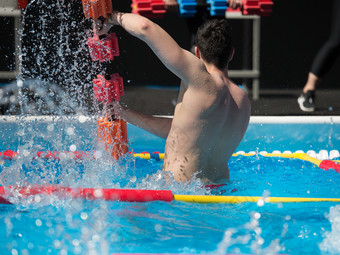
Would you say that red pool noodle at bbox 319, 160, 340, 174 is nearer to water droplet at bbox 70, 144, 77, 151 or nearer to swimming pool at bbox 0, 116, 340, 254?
swimming pool at bbox 0, 116, 340, 254

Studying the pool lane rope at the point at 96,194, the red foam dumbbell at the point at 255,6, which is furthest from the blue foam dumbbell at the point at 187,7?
the pool lane rope at the point at 96,194

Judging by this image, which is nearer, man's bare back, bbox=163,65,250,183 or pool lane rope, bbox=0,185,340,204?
pool lane rope, bbox=0,185,340,204

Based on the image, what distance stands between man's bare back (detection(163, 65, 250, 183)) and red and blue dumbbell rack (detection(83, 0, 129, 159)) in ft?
→ 1.39

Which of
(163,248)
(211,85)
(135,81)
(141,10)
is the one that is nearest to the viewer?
(163,248)

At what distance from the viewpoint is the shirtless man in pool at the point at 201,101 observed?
224 centimetres

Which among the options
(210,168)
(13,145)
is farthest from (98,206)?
(13,145)

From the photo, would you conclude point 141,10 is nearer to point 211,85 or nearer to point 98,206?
point 211,85

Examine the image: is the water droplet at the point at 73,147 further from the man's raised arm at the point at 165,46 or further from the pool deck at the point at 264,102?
the pool deck at the point at 264,102

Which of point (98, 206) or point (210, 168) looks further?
point (210, 168)

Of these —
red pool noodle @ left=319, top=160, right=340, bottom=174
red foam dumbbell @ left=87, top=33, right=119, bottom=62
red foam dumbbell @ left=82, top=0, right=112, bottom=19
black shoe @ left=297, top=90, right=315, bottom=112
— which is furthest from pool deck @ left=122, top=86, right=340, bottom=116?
red foam dumbbell @ left=82, top=0, right=112, bottom=19

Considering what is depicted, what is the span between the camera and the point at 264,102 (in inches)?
241

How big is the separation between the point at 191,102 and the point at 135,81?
16.4 feet

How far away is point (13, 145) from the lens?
4.18 meters

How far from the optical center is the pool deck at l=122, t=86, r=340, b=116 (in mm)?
5613
